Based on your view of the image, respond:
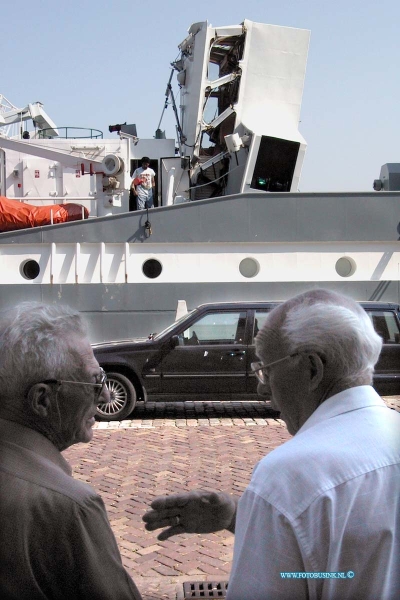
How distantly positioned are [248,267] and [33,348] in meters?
12.0

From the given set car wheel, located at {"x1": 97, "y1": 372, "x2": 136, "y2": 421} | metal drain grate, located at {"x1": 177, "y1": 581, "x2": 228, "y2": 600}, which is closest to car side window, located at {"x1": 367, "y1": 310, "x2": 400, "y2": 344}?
car wheel, located at {"x1": 97, "y1": 372, "x2": 136, "y2": 421}

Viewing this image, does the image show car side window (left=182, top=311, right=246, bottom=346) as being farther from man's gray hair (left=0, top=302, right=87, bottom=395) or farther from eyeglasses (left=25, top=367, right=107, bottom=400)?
man's gray hair (left=0, top=302, right=87, bottom=395)

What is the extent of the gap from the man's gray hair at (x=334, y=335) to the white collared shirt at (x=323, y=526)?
264 millimetres

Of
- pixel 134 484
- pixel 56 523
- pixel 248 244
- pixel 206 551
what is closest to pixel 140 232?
pixel 248 244

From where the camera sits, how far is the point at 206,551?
16.5 ft

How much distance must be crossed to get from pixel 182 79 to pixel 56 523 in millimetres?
17294

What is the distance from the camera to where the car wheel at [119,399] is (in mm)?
9836

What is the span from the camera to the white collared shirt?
167 centimetres

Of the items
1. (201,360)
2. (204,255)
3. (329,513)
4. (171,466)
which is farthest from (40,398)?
(204,255)

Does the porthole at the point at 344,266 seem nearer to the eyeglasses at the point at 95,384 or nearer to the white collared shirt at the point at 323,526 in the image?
the eyeglasses at the point at 95,384

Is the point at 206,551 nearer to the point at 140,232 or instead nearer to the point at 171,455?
the point at 171,455

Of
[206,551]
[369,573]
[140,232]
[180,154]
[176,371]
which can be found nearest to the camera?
[369,573]

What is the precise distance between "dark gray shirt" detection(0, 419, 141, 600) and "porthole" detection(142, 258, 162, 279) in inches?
475

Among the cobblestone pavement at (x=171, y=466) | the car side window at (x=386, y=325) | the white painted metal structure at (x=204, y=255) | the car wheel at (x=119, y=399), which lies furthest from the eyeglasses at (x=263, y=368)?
the white painted metal structure at (x=204, y=255)
